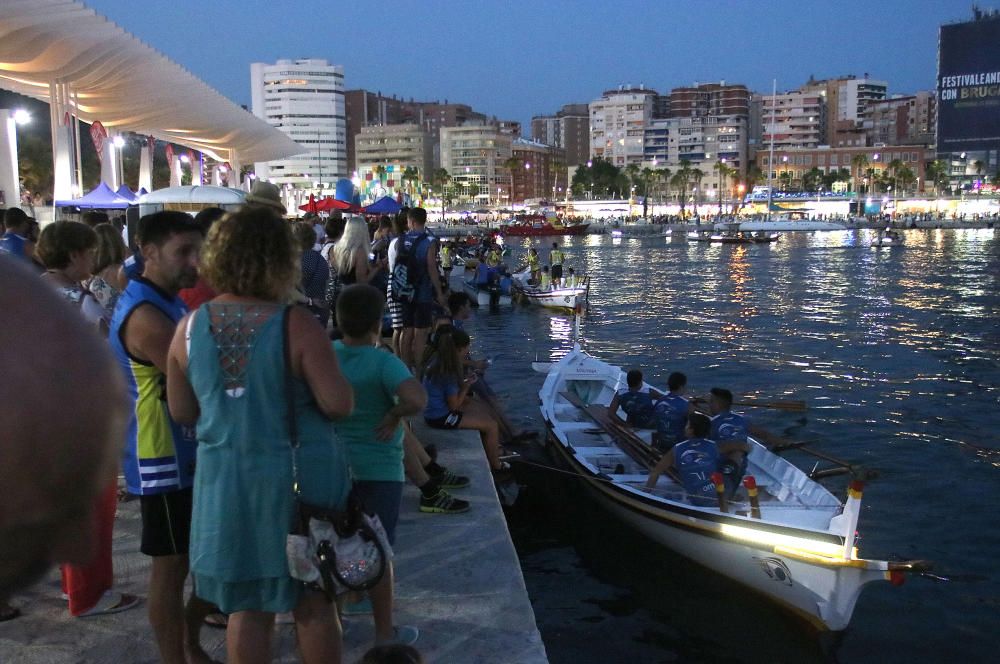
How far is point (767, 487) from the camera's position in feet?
30.0

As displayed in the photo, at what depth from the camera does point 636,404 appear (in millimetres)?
11117

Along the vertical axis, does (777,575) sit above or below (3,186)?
below

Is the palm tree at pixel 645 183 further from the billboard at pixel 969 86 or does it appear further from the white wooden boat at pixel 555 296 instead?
the white wooden boat at pixel 555 296

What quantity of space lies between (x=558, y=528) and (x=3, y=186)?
18.8m

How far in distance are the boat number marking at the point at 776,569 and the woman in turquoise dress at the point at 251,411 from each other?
5592 mm

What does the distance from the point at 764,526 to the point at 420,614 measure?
13.1 ft

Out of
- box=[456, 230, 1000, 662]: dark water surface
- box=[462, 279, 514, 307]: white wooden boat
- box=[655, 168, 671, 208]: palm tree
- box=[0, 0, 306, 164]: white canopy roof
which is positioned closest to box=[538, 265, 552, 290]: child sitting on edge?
box=[456, 230, 1000, 662]: dark water surface

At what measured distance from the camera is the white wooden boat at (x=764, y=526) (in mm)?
7227

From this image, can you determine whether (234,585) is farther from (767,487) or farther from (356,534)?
(767,487)

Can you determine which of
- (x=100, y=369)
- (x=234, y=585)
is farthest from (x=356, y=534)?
(x=100, y=369)

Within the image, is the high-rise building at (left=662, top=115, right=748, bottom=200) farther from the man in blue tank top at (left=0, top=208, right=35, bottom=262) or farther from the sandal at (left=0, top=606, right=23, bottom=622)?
the sandal at (left=0, top=606, right=23, bottom=622)

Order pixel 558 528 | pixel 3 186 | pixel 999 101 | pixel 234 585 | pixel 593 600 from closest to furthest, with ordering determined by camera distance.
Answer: pixel 234 585 < pixel 593 600 < pixel 558 528 < pixel 3 186 < pixel 999 101

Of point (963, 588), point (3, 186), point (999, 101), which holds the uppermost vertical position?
point (999, 101)

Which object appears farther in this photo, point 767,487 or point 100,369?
point 767,487
